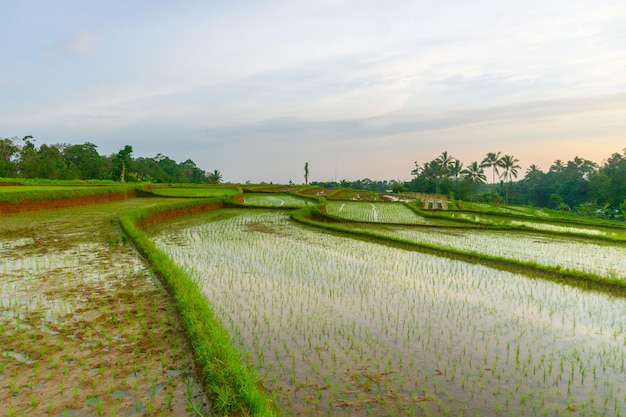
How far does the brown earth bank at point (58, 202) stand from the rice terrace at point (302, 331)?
220 inches

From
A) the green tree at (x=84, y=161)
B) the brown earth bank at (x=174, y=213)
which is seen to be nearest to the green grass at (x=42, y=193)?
the brown earth bank at (x=174, y=213)

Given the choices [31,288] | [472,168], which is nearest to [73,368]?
[31,288]

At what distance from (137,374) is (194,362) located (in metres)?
0.43

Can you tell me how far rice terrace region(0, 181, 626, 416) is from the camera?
268 centimetres

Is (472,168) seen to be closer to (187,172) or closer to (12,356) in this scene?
(187,172)

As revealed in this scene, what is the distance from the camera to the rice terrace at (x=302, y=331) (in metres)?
2.68

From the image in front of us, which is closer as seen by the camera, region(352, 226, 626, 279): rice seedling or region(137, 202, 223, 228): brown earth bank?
region(352, 226, 626, 279): rice seedling

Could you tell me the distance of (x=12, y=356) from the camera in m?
3.12

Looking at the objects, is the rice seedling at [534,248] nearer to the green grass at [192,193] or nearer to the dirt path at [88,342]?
the dirt path at [88,342]

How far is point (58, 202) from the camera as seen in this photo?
48.9 feet

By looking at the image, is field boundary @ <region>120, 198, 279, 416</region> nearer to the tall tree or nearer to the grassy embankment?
the grassy embankment

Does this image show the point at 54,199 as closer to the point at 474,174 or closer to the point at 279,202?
the point at 279,202

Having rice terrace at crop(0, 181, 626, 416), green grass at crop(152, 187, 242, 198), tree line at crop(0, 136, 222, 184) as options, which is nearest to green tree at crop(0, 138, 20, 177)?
tree line at crop(0, 136, 222, 184)

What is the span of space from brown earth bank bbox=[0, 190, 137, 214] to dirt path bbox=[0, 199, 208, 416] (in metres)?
7.66
